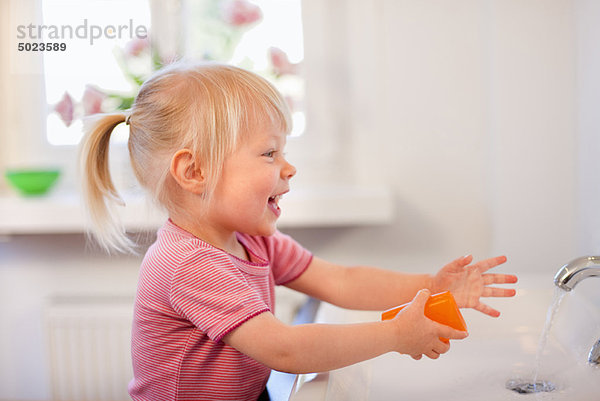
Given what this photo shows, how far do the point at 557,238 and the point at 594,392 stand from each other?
1.98 ft

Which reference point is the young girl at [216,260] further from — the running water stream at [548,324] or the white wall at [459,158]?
the white wall at [459,158]

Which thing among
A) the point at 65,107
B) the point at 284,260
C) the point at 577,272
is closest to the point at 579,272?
the point at 577,272

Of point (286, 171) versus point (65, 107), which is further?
point (65, 107)

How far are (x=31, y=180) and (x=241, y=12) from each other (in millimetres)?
707

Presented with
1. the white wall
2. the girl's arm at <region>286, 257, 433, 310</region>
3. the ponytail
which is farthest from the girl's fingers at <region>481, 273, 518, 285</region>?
the ponytail

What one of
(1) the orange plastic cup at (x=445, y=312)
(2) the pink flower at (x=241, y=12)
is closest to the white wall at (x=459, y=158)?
(2) the pink flower at (x=241, y=12)

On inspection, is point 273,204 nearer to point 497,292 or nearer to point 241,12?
point 497,292

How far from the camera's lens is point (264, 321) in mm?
777

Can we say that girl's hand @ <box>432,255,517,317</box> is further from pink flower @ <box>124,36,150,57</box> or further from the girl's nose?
pink flower @ <box>124,36,150,57</box>

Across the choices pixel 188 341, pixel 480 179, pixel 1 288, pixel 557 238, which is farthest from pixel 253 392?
pixel 1 288

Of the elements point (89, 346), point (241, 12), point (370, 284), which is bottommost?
point (89, 346)

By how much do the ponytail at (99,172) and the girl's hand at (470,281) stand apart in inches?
19.8

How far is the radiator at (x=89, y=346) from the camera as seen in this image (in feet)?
5.47

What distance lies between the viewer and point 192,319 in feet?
2.67
